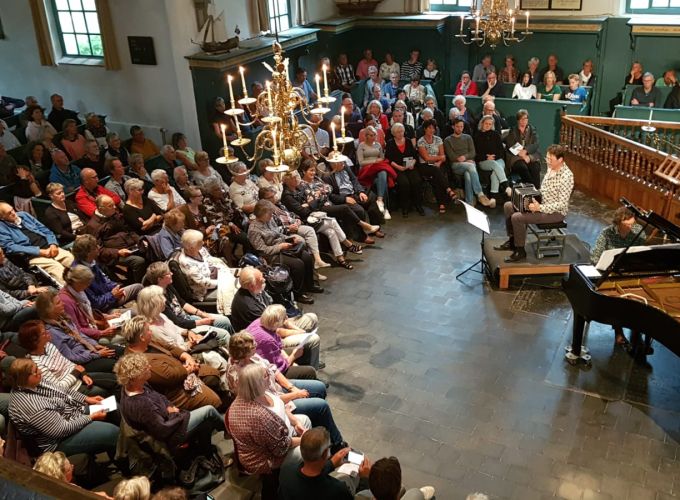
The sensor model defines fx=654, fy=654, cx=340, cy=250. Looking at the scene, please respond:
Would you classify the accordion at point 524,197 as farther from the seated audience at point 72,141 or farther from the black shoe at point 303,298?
the seated audience at point 72,141

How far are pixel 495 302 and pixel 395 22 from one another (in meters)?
7.58

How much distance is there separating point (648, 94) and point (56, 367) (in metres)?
9.69

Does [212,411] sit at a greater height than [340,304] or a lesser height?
greater

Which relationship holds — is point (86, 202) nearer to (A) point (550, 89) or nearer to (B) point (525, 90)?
(B) point (525, 90)

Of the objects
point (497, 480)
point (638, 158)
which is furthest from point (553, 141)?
point (497, 480)

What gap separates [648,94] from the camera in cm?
1044

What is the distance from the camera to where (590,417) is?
5.04 m

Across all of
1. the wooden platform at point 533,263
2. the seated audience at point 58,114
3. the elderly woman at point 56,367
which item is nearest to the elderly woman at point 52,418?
the elderly woman at point 56,367

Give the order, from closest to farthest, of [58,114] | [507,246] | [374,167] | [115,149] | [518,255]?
1. [518,255]
2. [507,246]
3. [115,149]
4. [374,167]
5. [58,114]

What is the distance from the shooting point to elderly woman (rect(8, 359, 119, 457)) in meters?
3.93

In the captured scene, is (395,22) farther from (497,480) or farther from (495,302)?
(497,480)

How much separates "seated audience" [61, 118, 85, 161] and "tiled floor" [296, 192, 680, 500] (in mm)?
3722

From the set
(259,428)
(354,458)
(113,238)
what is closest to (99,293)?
(113,238)

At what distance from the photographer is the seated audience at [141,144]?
28.2 feet
